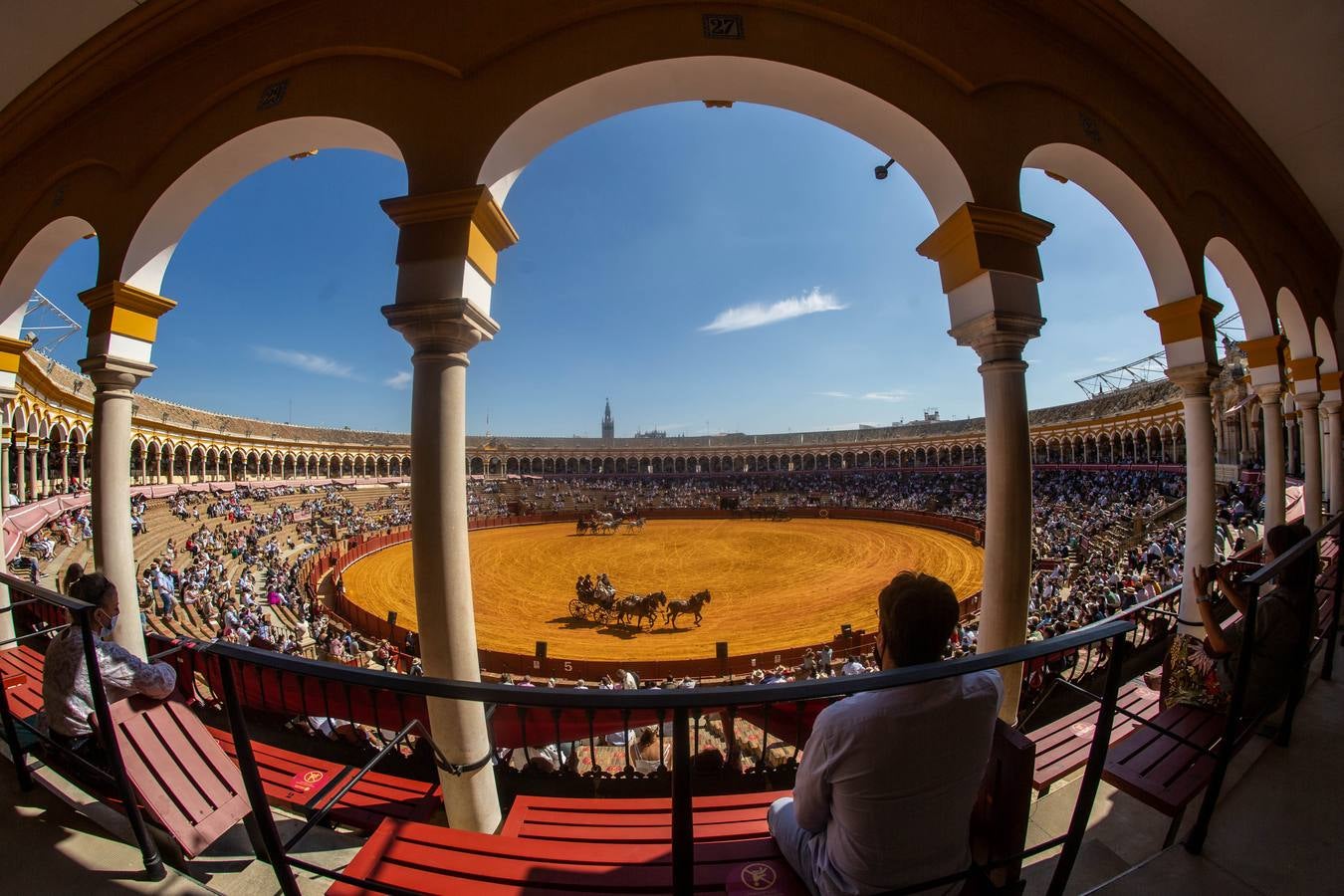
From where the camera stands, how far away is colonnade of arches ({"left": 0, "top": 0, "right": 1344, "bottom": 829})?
330 cm

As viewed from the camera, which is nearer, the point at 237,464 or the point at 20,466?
the point at 20,466

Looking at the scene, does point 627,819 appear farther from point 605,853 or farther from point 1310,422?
point 1310,422

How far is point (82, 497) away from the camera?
21391mm

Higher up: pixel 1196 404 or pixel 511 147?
pixel 511 147

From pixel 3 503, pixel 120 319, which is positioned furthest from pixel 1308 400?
pixel 3 503

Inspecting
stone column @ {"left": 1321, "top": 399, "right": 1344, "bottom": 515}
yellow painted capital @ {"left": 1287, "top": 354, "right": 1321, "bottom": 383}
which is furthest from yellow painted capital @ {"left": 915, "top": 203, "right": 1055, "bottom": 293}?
stone column @ {"left": 1321, "top": 399, "right": 1344, "bottom": 515}

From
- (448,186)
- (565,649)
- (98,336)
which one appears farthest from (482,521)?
(448,186)

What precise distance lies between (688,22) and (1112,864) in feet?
17.7

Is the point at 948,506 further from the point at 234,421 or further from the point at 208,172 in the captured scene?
the point at 234,421

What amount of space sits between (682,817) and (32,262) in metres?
8.47

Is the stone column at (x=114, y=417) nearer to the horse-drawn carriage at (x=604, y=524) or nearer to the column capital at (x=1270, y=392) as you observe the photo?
the column capital at (x=1270, y=392)

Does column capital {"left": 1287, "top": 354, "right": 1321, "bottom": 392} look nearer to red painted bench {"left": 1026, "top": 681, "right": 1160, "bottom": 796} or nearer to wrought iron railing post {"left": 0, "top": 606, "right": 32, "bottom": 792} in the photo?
red painted bench {"left": 1026, "top": 681, "right": 1160, "bottom": 796}

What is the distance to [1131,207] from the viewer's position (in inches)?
191

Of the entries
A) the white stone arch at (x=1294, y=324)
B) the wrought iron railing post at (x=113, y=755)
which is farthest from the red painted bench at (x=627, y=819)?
the white stone arch at (x=1294, y=324)
